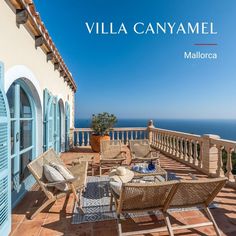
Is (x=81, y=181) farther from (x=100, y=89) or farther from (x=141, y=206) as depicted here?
(x=100, y=89)

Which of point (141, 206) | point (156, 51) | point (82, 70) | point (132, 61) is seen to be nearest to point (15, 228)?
point (141, 206)

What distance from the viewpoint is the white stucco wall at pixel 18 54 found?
9.59ft

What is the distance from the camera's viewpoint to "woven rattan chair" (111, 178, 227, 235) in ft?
7.06

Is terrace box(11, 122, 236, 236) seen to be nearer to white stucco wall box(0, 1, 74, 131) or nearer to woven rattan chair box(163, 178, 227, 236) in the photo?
woven rattan chair box(163, 178, 227, 236)

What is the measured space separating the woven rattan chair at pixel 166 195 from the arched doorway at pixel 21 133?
2033mm

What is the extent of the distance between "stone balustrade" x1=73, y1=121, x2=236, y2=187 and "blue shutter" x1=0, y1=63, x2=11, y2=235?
373cm

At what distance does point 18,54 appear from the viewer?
11.2 feet

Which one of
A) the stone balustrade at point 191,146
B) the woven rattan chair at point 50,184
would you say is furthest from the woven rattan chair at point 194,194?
the stone balustrade at point 191,146

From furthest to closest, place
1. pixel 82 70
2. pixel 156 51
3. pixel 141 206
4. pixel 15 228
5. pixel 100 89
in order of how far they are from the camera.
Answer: pixel 100 89 → pixel 82 70 → pixel 156 51 → pixel 15 228 → pixel 141 206

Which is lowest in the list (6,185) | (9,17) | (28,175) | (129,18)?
(28,175)

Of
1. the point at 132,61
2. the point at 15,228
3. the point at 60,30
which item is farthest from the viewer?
the point at 132,61

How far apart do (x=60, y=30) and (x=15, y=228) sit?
1035cm

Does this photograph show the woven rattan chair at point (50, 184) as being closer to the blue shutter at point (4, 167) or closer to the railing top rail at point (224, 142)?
the blue shutter at point (4, 167)

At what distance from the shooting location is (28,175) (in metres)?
4.13
